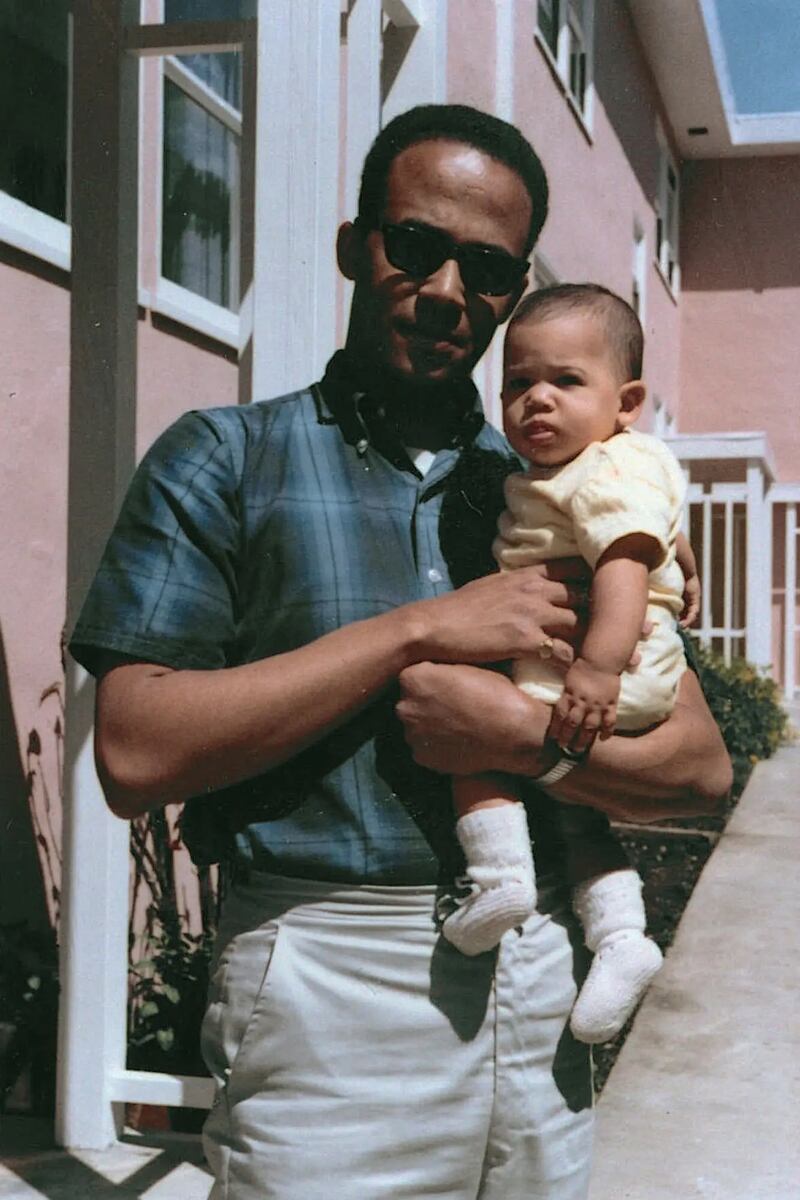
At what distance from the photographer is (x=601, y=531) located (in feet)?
6.43

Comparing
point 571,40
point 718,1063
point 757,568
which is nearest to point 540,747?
point 718,1063

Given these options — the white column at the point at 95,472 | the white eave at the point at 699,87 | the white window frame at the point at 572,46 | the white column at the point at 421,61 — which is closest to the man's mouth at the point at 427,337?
the white column at the point at 95,472

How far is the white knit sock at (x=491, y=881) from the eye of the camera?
71.0 inches

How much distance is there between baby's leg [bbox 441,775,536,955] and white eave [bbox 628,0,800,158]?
13.5 meters

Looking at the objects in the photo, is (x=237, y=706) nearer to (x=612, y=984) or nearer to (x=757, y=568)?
(x=612, y=984)

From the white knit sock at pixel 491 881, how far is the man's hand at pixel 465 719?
7 cm

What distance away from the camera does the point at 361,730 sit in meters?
1.85

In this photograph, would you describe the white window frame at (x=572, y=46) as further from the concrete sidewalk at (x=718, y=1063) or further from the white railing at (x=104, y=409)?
the white railing at (x=104, y=409)

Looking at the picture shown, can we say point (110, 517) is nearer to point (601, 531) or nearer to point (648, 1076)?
point (601, 531)

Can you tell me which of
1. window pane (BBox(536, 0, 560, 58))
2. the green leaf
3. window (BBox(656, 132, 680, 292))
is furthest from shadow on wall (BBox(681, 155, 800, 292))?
the green leaf

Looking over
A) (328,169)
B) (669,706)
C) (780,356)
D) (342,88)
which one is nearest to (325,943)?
(669,706)

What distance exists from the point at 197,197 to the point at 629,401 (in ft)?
15.2

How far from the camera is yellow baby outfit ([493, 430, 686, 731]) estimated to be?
6.44 ft

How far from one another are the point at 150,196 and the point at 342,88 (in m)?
1.02
